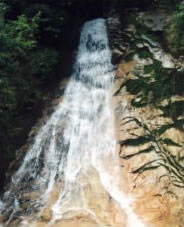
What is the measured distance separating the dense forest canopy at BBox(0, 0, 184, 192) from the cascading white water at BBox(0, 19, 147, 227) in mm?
587

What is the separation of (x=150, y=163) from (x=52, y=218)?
2.61m

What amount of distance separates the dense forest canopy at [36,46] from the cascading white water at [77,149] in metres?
0.59

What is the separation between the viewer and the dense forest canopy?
9.82m

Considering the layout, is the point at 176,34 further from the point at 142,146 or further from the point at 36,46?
the point at 36,46

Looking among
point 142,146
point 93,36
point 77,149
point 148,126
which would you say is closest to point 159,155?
point 142,146

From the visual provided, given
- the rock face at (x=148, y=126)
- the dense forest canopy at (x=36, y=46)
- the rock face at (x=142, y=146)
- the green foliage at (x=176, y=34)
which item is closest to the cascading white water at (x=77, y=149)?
the rock face at (x=142, y=146)

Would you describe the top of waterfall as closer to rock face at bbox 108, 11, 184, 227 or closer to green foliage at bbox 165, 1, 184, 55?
rock face at bbox 108, 11, 184, 227

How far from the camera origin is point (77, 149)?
1012 cm

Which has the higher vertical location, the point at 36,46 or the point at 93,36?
the point at 36,46

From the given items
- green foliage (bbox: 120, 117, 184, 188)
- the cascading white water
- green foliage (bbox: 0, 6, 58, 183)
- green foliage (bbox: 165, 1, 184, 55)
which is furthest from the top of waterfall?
green foliage (bbox: 120, 117, 184, 188)

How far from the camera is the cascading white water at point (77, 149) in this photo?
354 inches

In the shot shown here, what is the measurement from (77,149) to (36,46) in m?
3.38

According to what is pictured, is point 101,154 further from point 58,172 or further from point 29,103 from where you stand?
point 29,103

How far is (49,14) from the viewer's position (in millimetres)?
11852
